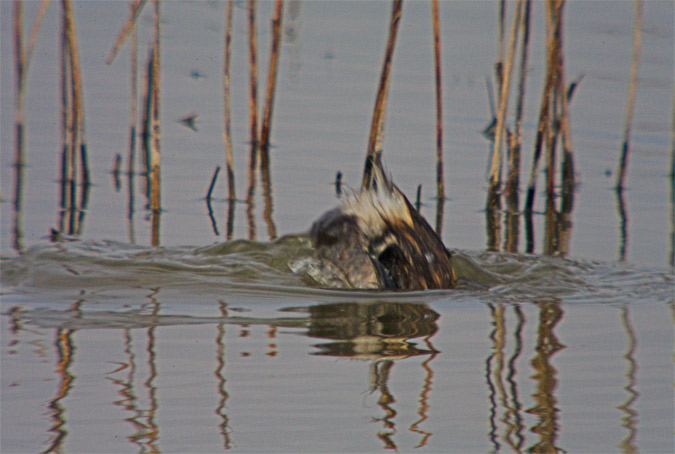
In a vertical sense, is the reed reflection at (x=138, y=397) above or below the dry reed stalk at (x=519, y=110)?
below

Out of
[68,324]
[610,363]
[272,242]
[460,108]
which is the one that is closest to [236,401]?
[68,324]

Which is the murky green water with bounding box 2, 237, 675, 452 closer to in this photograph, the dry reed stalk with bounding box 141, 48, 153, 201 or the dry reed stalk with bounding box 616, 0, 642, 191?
the dry reed stalk with bounding box 141, 48, 153, 201

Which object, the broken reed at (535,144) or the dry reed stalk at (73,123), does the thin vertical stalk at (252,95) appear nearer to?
the dry reed stalk at (73,123)

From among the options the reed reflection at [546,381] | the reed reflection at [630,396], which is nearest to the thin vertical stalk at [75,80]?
the reed reflection at [546,381]

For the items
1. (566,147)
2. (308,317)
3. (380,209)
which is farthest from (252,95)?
(308,317)

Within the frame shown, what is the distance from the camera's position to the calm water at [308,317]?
315 cm

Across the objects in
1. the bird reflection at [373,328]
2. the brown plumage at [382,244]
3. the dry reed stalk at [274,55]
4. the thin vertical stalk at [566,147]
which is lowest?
the bird reflection at [373,328]

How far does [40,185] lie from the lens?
23.0 feet

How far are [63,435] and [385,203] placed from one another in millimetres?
2330

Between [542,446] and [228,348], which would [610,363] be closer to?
[542,446]

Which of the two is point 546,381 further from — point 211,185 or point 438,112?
point 211,185

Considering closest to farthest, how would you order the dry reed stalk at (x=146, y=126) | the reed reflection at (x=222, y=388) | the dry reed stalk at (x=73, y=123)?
the reed reflection at (x=222, y=388) → the dry reed stalk at (x=73, y=123) → the dry reed stalk at (x=146, y=126)

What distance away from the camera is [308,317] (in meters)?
4.38

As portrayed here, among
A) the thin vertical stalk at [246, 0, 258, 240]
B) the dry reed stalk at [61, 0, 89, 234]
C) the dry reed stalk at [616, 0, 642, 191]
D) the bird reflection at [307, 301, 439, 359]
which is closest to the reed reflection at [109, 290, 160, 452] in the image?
the bird reflection at [307, 301, 439, 359]
